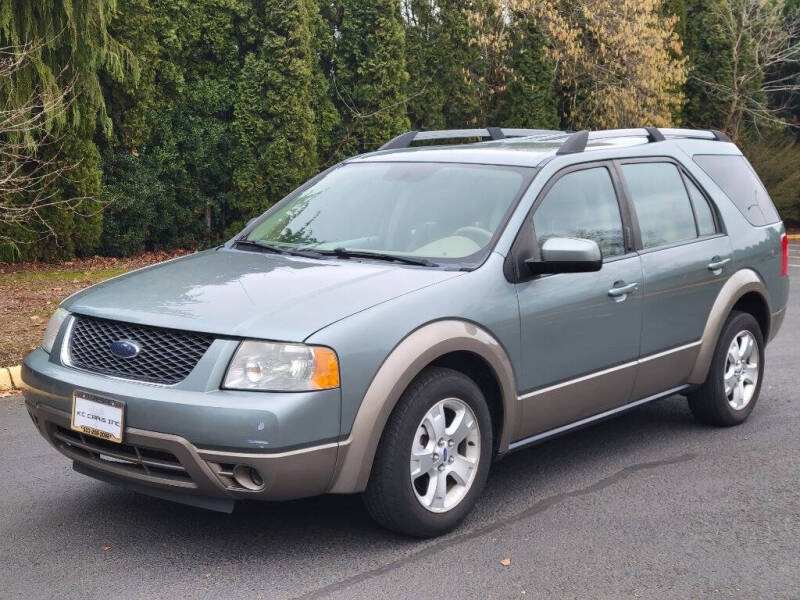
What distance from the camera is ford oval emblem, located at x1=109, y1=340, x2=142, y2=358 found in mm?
4113

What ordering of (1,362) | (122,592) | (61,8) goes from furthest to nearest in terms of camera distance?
(61,8)
(1,362)
(122,592)

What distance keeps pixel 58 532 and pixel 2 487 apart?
813 mm

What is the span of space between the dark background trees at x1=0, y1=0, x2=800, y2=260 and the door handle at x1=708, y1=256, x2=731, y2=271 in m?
7.94

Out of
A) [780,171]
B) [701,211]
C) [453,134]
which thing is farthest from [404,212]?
[780,171]

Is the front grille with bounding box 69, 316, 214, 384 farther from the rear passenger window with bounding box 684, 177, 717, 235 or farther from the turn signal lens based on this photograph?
the rear passenger window with bounding box 684, 177, 717, 235

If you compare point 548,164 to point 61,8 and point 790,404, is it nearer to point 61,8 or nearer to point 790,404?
point 790,404

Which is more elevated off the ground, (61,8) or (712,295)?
(61,8)

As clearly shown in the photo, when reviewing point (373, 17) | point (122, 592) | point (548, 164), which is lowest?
point (122, 592)

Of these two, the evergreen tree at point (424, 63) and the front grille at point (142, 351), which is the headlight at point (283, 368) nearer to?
the front grille at point (142, 351)

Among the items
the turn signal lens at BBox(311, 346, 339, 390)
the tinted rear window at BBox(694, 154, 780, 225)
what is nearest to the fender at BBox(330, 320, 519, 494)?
the turn signal lens at BBox(311, 346, 339, 390)

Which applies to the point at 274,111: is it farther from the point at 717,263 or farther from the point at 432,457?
the point at 432,457

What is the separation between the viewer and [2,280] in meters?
12.9

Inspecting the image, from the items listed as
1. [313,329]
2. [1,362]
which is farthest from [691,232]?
[1,362]

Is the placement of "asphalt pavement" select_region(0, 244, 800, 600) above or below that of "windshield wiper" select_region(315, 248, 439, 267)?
below
